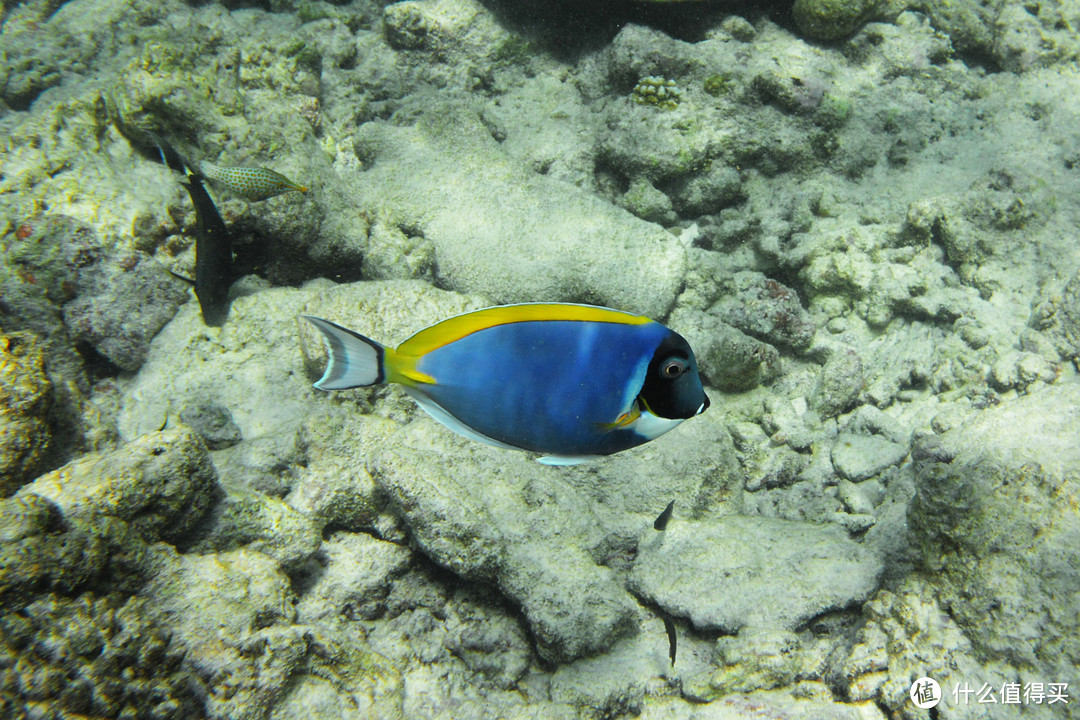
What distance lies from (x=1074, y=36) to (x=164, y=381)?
970 centimetres

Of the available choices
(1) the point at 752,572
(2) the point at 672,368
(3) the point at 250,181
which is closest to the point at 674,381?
(2) the point at 672,368

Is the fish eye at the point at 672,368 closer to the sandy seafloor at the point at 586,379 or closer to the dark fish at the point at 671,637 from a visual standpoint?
the sandy seafloor at the point at 586,379

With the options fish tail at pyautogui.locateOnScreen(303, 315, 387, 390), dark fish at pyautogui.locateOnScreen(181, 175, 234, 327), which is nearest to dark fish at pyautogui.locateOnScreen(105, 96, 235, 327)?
dark fish at pyautogui.locateOnScreen(181, 175, 234, 327)

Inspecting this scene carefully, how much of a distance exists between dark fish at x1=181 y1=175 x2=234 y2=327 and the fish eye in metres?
3.58

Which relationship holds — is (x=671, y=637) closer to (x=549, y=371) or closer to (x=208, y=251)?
(x=549, y=371)

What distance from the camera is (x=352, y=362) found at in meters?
1.44

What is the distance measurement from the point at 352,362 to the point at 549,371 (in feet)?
1.79

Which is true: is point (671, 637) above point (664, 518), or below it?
below

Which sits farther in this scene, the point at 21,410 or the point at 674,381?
the point at 21,410

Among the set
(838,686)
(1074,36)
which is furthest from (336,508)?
(1074,36)

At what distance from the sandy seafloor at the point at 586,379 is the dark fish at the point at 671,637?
0.08 meters

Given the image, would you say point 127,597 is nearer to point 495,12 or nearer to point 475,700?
point 475,700

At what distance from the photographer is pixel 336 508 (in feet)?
9.98

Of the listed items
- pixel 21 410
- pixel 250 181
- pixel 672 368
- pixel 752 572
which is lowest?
pixel 752 572
